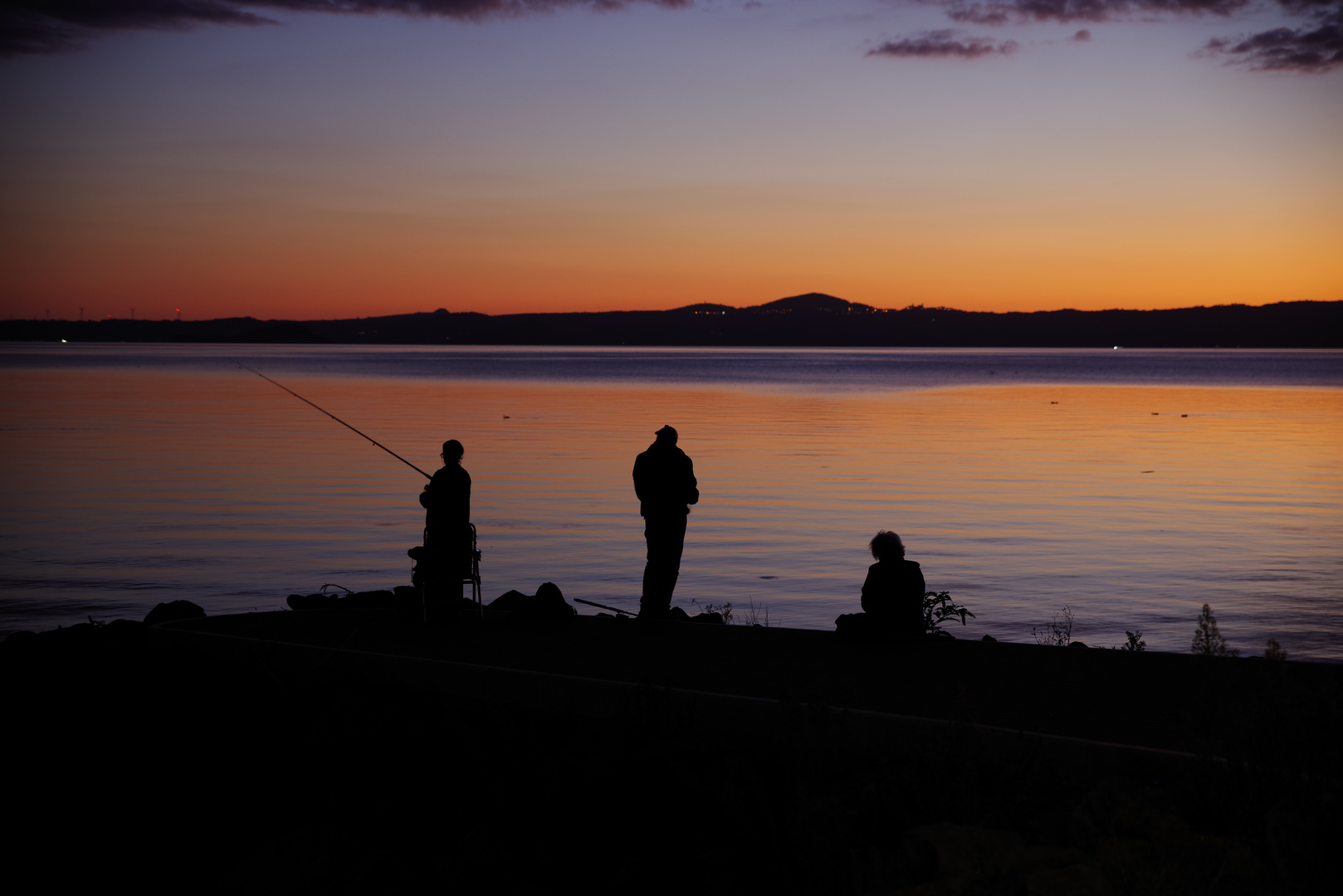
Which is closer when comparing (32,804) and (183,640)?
(32,804)

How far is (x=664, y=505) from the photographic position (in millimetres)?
10969

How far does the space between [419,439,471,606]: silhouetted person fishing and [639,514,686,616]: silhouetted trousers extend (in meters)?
1.61

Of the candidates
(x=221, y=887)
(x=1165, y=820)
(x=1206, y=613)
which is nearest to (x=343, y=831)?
(x=221, y=887)

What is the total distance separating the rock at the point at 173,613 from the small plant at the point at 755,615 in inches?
225

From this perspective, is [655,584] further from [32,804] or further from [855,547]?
[855,547]

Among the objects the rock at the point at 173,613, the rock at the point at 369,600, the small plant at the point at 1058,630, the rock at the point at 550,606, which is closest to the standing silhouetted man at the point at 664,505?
the rock at the point at 550,606

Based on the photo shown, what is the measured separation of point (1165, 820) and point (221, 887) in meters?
4.07

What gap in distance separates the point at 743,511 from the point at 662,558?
12172 mm

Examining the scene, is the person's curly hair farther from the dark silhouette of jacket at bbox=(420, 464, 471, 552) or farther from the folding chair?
the dark silhouette of jacket at bbox=(420, 464, 471, 552)

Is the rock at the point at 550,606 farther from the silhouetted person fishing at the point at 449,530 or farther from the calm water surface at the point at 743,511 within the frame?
the calm water surface at the point at 743,511

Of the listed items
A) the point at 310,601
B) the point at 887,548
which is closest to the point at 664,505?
the point at 887,548

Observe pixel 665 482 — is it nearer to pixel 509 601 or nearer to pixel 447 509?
pixel 447 509

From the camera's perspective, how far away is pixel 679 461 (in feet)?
35.9

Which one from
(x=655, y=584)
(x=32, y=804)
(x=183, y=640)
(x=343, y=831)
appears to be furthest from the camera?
(x=655, y=584)
